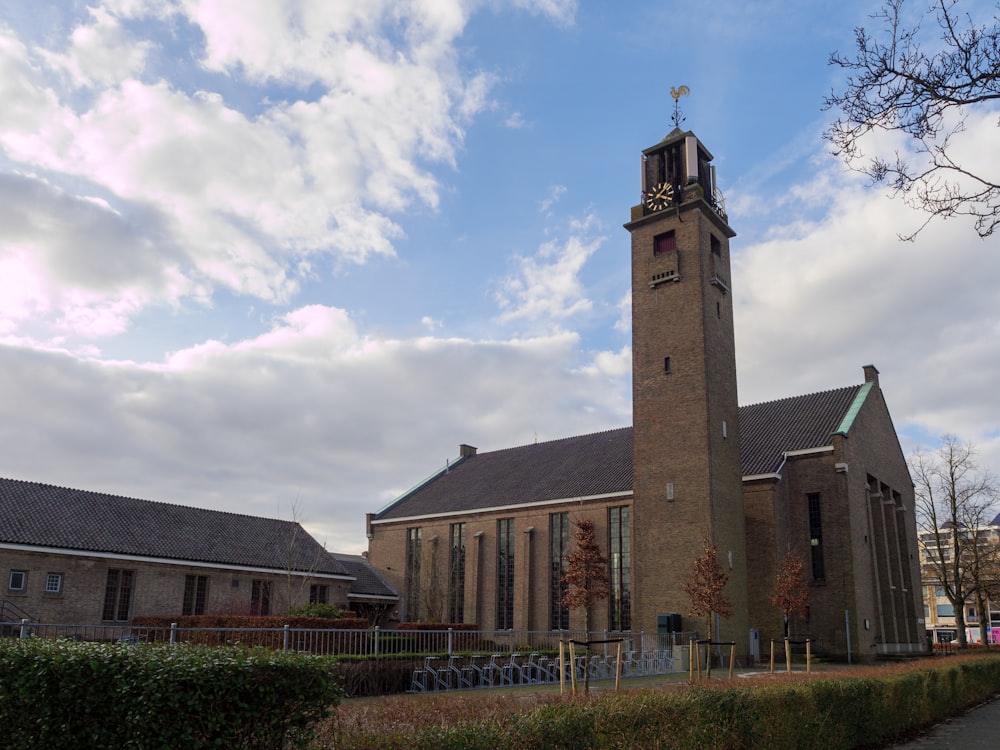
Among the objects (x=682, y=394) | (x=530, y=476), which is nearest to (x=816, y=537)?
(x=682, y=394)

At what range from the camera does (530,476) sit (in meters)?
49.5

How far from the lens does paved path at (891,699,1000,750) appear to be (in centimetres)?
1434

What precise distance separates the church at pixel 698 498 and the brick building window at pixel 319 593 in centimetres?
741

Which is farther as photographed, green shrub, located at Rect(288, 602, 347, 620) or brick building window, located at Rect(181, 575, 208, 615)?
brick building window, located at Rect(181, 575, 208, 615)

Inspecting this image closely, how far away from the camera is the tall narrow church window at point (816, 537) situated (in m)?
36.1

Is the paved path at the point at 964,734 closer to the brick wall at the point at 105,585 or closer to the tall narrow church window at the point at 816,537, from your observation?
the tall narrow church window at the point at 816,537

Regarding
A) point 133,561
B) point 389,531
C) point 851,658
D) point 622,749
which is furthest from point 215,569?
point 622,749

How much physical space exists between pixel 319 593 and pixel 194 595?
26.2 feet

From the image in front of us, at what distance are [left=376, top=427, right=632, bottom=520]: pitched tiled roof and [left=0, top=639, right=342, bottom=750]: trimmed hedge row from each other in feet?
120

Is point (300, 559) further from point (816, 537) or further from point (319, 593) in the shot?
point (816, 537)

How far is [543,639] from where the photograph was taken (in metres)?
31.8

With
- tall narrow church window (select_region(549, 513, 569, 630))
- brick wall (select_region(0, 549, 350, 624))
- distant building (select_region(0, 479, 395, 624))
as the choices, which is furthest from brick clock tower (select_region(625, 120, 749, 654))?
distant building (select_region(0, 479, 395, 624))

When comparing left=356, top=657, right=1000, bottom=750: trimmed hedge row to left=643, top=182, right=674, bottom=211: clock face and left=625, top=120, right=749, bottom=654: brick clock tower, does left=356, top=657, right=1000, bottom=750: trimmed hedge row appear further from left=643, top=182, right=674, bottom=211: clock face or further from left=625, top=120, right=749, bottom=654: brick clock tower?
left=643, top=182, right=674, bottom=211: clock face

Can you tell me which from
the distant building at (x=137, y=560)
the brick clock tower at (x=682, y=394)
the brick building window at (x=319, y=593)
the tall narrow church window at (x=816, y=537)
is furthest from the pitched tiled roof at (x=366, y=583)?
the tall narrow church window at (x=816, y=537)
